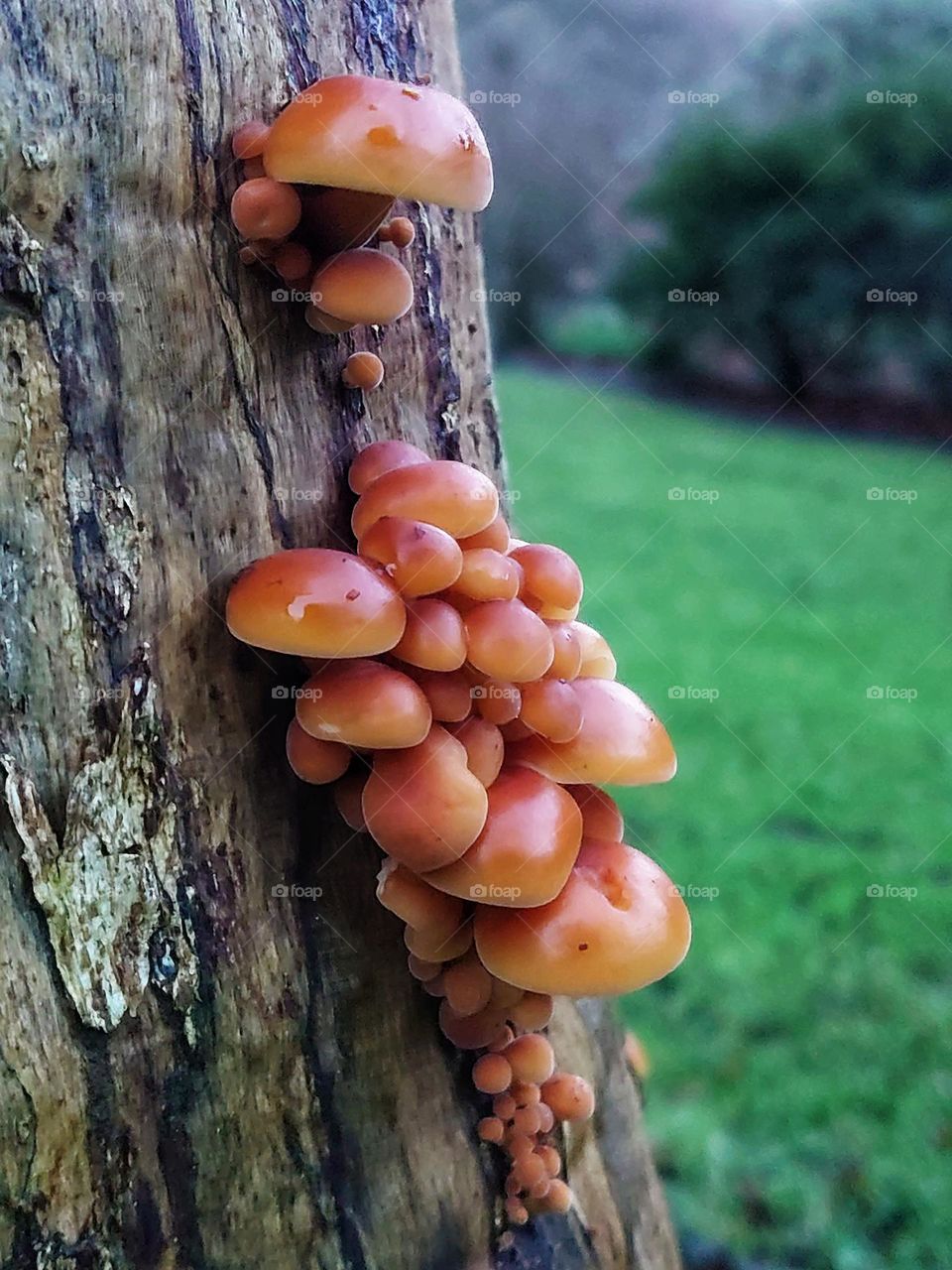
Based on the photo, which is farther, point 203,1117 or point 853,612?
Answer: point 853,612

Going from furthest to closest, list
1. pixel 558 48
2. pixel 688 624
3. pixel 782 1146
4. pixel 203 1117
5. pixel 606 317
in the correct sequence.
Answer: pixel 606 317
pixel 558 48
pixel 688 624
pixel 782 1146
pixel 203 1117

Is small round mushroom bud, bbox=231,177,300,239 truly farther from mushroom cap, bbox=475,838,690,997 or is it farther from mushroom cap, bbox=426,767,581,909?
mushroom cap, bbox=475,838,690,997

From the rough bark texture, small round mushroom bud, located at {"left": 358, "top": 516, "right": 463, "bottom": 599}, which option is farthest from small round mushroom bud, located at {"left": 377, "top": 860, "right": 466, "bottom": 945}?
small round mushroom bud, located at {"left": 358, "top": 516, "right": 463, "bottom": 599}

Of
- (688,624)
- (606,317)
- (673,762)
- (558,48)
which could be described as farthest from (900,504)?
(558,48)

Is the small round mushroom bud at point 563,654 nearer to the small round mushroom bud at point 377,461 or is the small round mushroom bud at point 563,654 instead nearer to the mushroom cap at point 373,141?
the small round mushroom bud at point 377,461

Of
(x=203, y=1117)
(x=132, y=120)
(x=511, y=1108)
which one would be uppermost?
(x=132, y=120)

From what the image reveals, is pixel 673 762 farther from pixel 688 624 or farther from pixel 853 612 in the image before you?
pixel 853 612
